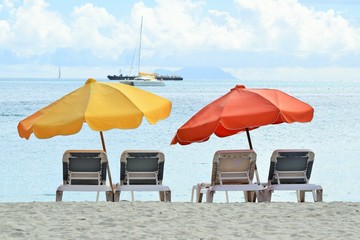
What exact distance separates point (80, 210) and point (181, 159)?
16.0m

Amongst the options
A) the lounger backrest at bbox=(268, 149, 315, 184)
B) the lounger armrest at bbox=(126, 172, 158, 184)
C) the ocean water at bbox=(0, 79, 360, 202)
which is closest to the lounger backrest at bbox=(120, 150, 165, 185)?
the lounger armrest at bbox=(126, 172, 158, 184)

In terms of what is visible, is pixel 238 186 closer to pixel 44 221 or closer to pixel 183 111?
pixel 44 221

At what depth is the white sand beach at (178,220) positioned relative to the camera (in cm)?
797

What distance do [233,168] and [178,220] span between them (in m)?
1.47

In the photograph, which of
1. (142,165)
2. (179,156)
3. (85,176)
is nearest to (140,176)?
(142,165)

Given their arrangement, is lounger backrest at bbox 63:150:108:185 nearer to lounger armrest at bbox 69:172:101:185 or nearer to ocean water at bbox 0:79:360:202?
lounger armrest at bbox 69:172:101:185

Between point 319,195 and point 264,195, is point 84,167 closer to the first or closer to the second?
point 264,195

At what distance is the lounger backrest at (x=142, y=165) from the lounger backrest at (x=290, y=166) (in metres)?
1.32

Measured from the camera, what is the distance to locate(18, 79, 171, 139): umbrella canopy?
9.64 metres

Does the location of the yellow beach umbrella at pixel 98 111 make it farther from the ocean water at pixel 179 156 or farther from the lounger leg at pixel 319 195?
the ocean water at pixel 179 156

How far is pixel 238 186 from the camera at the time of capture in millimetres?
9906

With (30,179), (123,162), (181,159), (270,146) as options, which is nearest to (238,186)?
(123,162)

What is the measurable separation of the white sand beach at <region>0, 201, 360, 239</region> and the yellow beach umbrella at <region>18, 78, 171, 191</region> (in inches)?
35.9

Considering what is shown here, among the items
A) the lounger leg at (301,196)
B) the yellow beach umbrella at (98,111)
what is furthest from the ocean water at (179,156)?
the yellow beach umbrella at (98,111)
